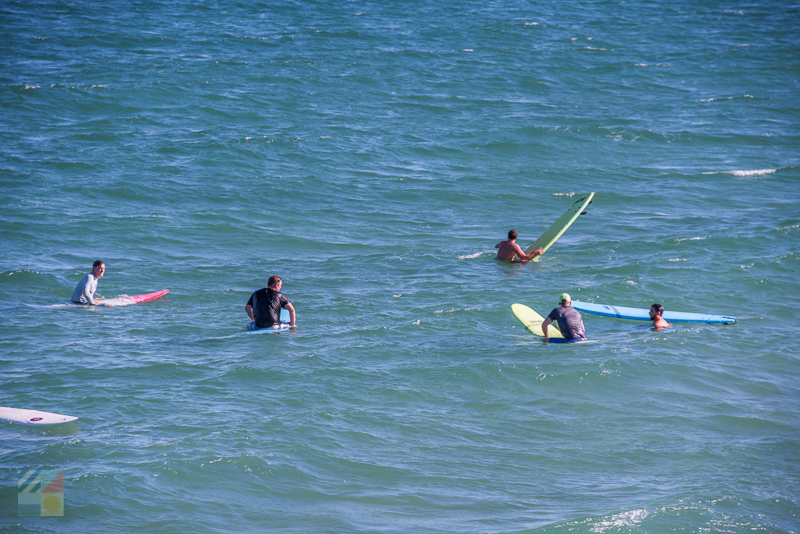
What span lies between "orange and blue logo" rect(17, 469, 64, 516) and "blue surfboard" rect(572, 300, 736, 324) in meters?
8.79

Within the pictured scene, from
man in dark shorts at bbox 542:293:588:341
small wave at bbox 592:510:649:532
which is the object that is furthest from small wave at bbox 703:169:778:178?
small wave at bbox 592:510:649:532

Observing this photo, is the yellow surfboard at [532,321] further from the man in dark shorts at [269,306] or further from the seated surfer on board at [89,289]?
the seated surfer on board at [89,289]

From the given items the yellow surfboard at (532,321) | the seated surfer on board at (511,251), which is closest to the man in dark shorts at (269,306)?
the yellow surfboard at (532,321)

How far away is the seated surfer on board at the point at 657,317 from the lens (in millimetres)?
11891

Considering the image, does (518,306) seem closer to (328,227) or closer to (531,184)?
(328,227)

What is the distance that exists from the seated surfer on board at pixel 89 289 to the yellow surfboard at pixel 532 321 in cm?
730

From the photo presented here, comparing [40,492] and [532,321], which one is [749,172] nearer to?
[532,321]

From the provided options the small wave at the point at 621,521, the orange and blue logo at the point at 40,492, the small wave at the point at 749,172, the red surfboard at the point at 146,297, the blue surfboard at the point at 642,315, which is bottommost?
the small wave at the point at 621,521

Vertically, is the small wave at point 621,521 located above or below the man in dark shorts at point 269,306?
below

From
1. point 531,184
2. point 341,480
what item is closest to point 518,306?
point 341,480

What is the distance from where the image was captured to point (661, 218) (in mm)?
18922

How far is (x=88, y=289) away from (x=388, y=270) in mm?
5823

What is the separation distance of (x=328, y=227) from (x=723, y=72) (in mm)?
24592

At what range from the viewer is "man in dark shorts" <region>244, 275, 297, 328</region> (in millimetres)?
11391
